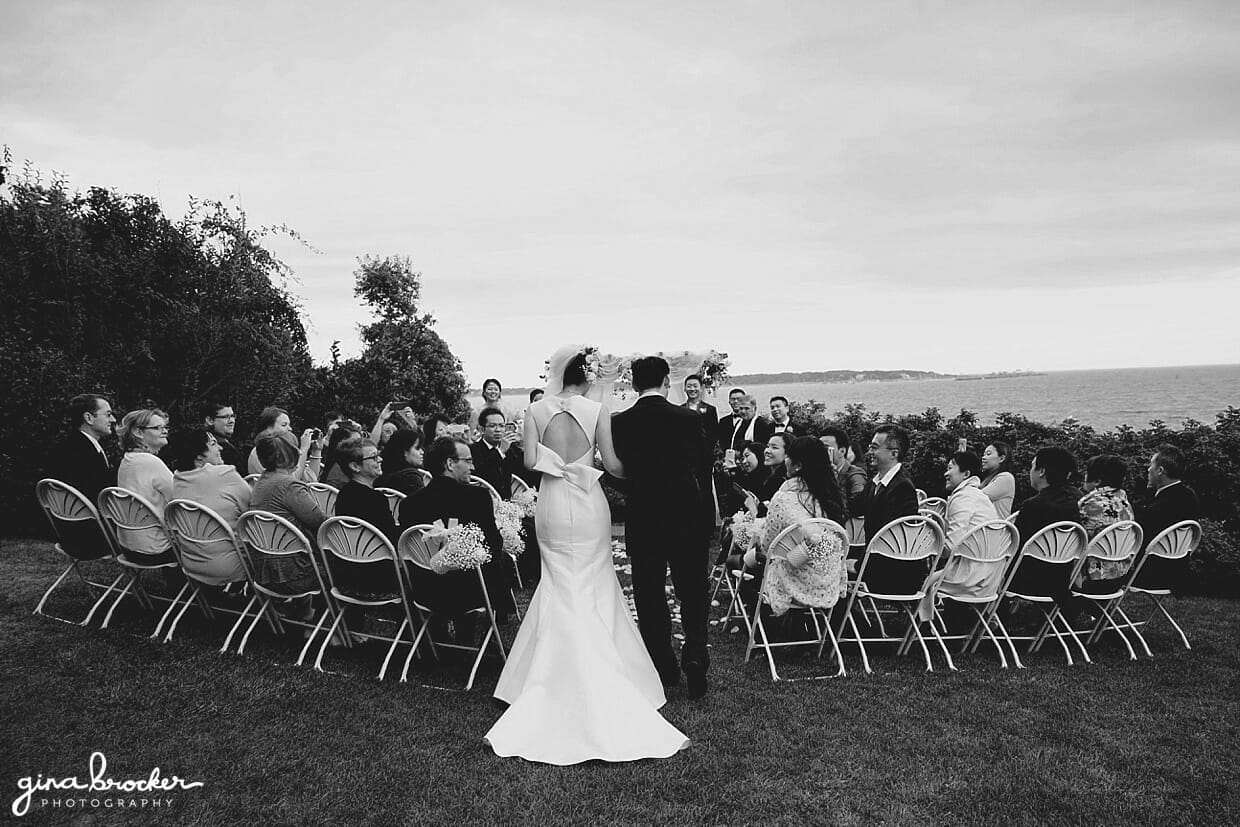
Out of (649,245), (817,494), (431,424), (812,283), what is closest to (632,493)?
(817,494)

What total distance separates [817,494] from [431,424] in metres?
4.98

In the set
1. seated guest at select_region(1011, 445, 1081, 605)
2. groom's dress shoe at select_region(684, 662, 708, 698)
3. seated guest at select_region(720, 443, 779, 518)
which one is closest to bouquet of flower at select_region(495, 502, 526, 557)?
groom's dress shoe at select_region(684, 662, 708, 698)

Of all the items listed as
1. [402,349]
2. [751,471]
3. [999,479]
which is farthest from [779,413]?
[402,349]

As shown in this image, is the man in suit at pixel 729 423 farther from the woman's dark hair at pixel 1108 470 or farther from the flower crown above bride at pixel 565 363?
the flower crown above bride at pixel 565 363

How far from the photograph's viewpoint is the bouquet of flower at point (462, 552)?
4.51m

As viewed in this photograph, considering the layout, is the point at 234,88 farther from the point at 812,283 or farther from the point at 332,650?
the point at 812,283

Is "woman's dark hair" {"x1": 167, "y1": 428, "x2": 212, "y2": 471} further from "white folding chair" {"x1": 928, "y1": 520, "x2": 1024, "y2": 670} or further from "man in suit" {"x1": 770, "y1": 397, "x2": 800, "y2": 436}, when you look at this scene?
"man in suit" {"x1": 770, "y1": 397, "x2": 800, "y2": 436}

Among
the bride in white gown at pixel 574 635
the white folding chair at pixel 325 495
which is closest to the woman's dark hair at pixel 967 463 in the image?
the bride in white gown at pixel 574 635

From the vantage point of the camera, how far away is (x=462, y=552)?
4.51 meters

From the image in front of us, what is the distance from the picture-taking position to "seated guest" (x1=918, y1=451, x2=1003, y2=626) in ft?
18.3

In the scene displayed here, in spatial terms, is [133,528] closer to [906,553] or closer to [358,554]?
[358,554]

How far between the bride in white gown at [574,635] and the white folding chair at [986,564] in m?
2.62

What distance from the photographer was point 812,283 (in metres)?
32.6

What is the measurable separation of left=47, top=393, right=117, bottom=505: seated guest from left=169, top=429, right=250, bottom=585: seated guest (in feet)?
3.73
